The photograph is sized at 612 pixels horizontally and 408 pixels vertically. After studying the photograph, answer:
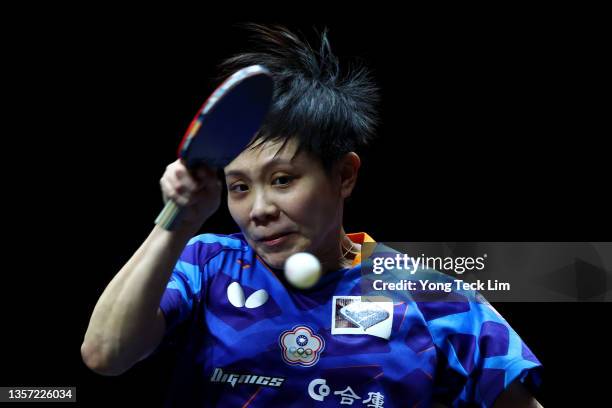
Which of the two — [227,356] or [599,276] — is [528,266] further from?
[227,356]

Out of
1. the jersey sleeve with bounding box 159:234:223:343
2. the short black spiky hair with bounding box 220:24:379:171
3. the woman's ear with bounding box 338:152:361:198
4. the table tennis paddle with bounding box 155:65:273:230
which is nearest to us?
the table tennis paddle with bounding box 155:65:273:230

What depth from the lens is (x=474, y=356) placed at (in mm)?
2646

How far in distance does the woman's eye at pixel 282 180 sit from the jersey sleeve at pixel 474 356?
55 cm

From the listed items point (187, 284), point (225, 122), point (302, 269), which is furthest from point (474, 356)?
point (225, 122)

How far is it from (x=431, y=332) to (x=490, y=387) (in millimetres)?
222

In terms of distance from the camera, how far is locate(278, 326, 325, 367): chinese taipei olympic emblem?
8.42 feet

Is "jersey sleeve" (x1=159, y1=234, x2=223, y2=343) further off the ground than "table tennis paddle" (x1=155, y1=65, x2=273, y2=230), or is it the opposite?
"table tennis paddle" (x1=155, y1=65, x2=273, y2=230)

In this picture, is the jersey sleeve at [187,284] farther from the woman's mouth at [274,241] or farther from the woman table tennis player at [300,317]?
the woman's mouth at [274,241]

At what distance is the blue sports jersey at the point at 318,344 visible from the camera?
2.55 meters

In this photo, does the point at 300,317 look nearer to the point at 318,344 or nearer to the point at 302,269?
the point at 318,344

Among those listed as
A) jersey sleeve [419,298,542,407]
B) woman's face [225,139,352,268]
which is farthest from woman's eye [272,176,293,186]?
jersey sleeve [419,298,542,407]

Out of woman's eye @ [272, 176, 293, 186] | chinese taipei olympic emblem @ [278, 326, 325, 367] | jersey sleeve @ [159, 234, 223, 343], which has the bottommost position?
chinese taipei olympic emblem @ [278, 326, 325, 367]

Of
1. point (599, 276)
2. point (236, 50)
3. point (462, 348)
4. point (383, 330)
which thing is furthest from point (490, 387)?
point (236, 50)

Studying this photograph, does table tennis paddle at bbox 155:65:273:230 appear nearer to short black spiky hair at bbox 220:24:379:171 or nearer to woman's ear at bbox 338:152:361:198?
short black spiky hair at bbox 220:24:379:171
